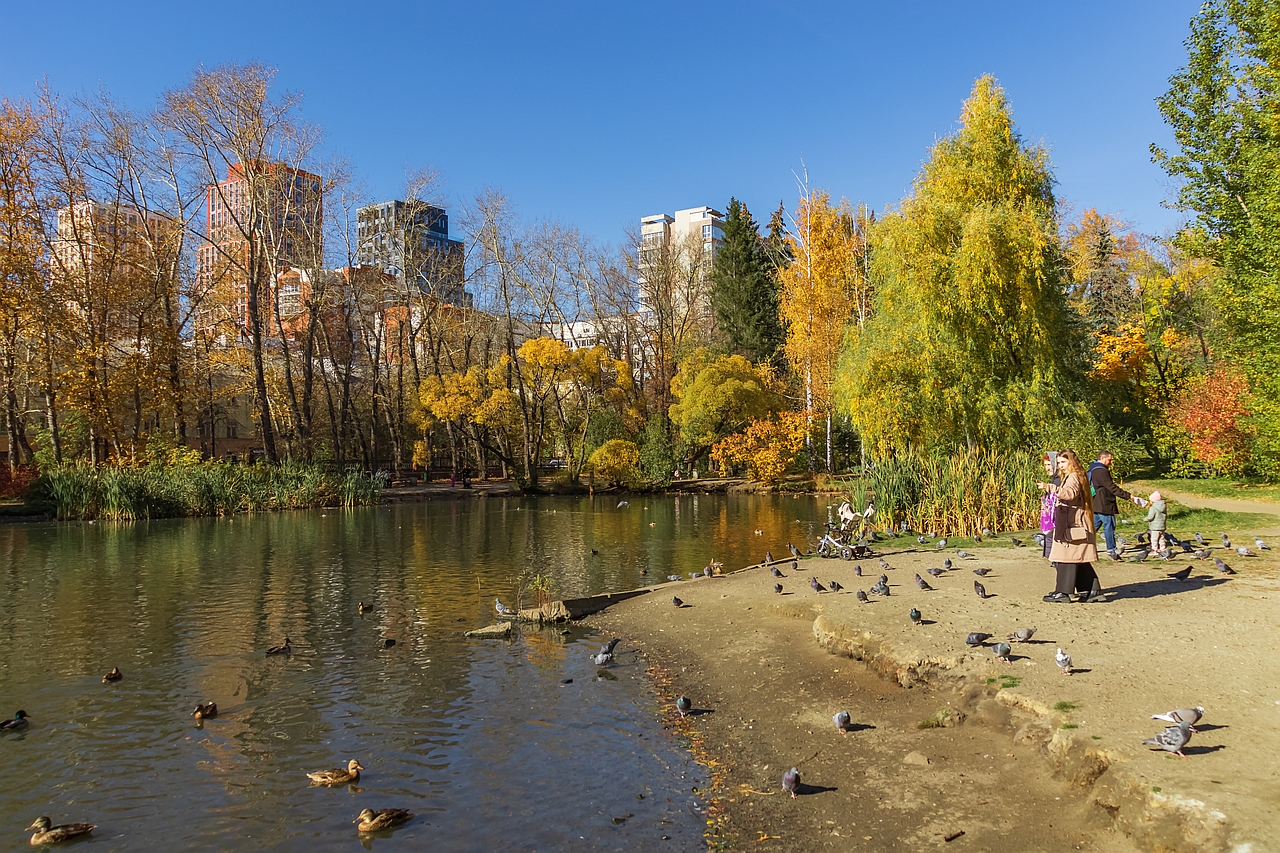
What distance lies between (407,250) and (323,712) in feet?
132

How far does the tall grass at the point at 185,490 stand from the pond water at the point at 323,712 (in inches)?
447

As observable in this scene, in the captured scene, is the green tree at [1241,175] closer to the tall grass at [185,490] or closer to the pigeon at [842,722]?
the pigeon at [842,722]

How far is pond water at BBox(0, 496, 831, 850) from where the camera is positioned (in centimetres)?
579

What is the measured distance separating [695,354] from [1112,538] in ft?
102

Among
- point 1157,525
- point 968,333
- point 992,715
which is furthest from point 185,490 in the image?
point 1157,525

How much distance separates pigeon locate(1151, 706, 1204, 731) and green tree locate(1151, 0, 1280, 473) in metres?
18.5

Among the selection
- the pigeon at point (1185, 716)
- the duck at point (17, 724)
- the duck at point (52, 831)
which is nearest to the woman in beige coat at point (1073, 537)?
the pigeon at point (1185, 716)

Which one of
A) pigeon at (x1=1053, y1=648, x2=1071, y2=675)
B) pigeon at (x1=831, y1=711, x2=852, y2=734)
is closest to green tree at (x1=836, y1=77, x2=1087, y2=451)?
pigeon at (x1=1053, y1=648, x2=1071, y2=675)

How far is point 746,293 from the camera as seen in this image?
49.2 m

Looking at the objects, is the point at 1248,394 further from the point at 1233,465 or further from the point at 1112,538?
the point at 1112,538

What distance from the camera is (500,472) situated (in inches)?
2071

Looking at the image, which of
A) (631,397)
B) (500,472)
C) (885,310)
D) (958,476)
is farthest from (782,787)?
(500,472)

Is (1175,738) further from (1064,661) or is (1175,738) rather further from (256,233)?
(256,233)

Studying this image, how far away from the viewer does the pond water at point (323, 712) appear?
19.0 feet
